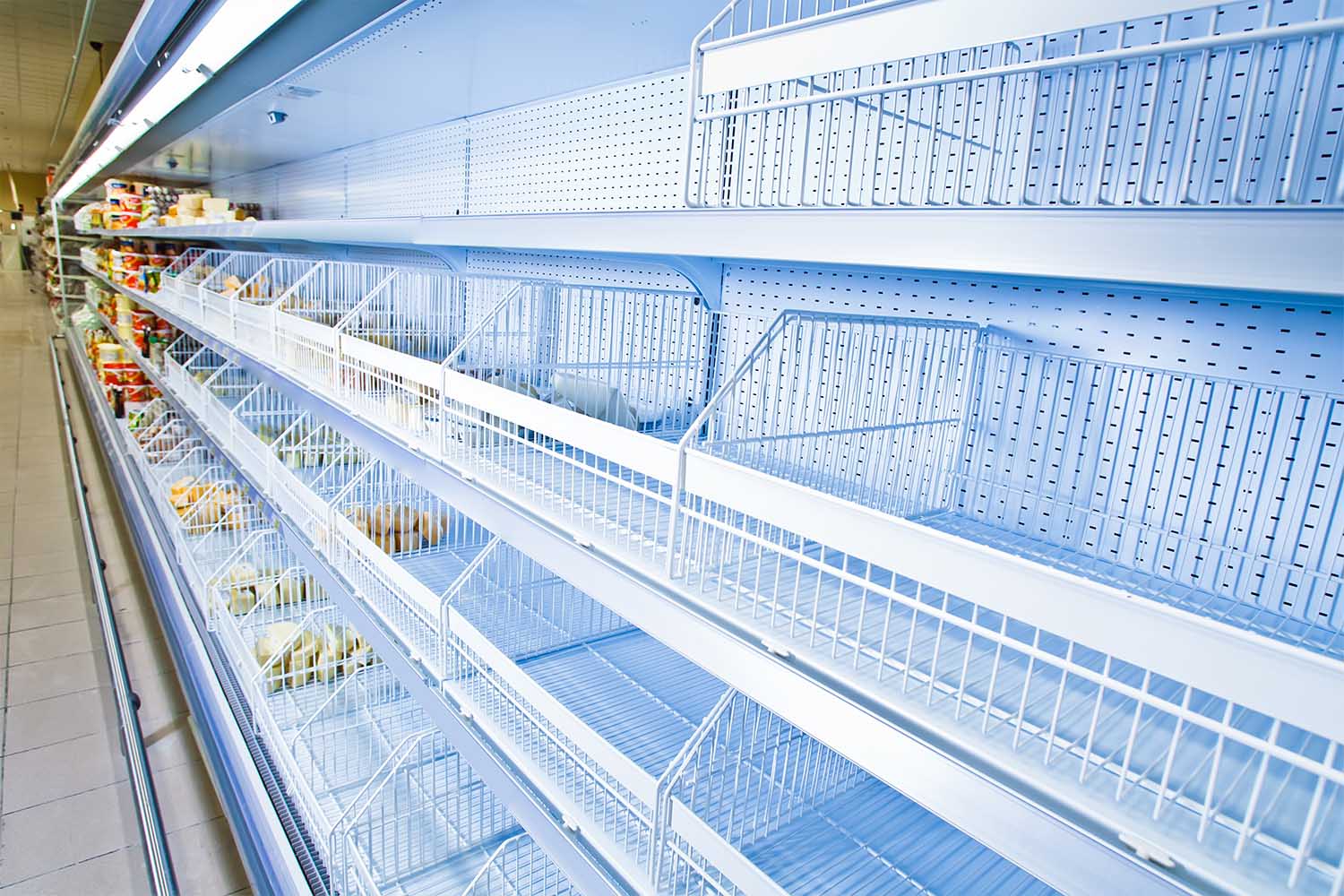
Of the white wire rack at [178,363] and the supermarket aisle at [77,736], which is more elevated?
the white wire rack at [178,363]

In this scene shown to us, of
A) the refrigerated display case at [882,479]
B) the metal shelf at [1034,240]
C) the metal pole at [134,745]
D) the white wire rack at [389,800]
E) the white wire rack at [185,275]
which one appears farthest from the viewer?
the white wire rack at [185,275]

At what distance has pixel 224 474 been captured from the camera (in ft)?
11.8

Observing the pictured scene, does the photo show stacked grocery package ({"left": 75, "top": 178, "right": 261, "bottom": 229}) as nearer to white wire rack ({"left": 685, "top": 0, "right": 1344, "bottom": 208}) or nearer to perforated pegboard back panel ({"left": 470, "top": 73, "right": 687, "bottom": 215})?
perforated pegboard back panel ({"left": 470, "top": 73, "right": 687, "bottom": 215})

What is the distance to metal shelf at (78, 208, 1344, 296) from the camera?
452 mm

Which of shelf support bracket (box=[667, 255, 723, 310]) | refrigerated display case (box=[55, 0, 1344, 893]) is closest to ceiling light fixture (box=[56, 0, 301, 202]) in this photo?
refrigerated display case (box=[55, 0, 1344, 893])

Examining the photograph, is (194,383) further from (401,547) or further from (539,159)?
(539,159)

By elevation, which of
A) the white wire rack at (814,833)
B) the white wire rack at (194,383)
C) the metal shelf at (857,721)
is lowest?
the white wire rack at (814,833)

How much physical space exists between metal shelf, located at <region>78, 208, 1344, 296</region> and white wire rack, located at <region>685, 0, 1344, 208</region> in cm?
4

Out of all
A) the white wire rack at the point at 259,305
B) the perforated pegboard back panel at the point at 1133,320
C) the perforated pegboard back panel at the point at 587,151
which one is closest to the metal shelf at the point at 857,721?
the perforated pegboard back panel at the point at 1133,320

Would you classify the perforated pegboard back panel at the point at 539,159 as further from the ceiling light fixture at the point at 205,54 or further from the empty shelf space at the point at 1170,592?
the empty shelf space at the point at 1170,592

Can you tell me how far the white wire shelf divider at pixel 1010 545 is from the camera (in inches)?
21.0

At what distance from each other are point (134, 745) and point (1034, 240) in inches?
108

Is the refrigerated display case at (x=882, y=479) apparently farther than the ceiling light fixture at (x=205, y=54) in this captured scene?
No

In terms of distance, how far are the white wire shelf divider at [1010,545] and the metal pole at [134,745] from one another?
99 centimetres
